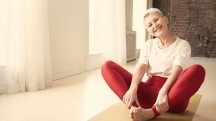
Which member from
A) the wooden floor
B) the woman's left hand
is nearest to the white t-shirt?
the woman's left hand

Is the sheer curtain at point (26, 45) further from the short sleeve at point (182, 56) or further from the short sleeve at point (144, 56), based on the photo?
the short sleeve at point (182, 56)

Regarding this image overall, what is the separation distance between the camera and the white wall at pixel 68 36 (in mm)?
2760

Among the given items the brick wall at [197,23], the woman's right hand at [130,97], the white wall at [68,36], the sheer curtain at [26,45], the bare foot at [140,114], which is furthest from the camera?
the brick wall at [197,23]

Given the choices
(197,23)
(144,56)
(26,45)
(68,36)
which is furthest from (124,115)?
(197,23)

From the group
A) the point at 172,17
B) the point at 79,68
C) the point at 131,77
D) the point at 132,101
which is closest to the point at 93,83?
the point at 79,68

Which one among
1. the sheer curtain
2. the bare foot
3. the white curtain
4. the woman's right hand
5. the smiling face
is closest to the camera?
the bare foot

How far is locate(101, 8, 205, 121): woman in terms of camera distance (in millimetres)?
1340

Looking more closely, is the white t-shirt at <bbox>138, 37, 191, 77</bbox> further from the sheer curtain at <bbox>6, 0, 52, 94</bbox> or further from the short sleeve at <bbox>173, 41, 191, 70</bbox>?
the sheer curtain at <bbox>6, 0, 52, 94</bbox>

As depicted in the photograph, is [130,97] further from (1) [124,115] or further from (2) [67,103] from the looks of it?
(2) [67,103]

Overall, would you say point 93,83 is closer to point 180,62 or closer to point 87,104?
point 87,104

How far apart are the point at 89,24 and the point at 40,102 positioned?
6.00 ft

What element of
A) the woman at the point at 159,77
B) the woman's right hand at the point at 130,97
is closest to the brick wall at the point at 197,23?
the woman at the point at 159,77

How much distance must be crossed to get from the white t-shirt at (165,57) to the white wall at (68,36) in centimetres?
144

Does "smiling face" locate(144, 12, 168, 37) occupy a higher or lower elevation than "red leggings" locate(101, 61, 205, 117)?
higher
